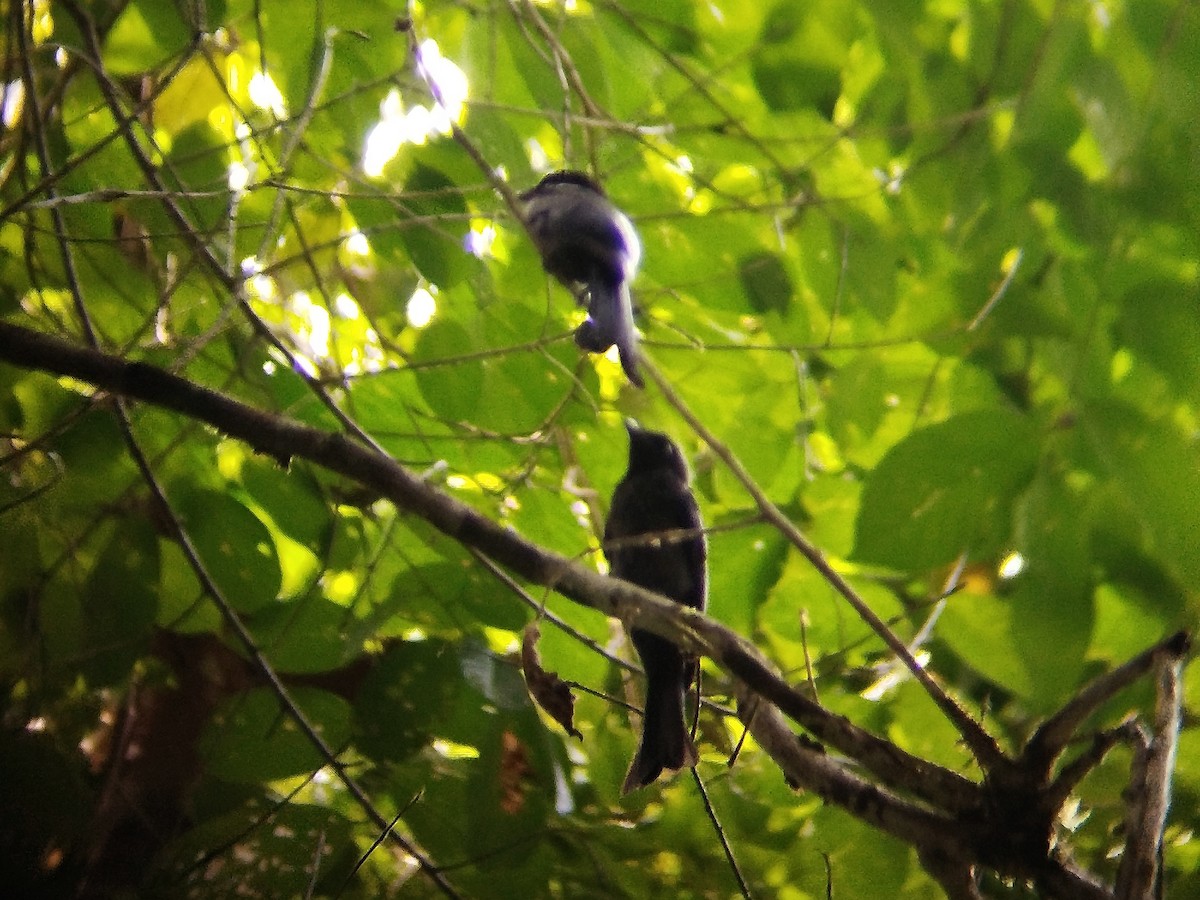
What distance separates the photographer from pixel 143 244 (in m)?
2.35

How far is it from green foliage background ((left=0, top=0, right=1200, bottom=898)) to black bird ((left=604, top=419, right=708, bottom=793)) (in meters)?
0.09

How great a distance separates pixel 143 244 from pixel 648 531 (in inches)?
55.4

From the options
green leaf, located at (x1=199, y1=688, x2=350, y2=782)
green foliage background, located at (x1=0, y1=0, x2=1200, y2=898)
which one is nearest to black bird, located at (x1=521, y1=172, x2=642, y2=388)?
green foliage background, located at (x1=0, y1=0, x2=1200, y2=898)

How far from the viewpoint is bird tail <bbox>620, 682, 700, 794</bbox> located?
1.75 meters

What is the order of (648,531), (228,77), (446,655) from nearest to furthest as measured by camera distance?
(446,655)
(648,531)
(228,77)

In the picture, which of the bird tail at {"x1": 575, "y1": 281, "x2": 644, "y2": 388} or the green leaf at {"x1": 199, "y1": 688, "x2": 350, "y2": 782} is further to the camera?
the green leaf at {"x1": 199, "y1": 688, "x2": 350, "y2": 782}

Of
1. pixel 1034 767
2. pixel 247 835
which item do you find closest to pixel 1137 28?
pixel 1034 767

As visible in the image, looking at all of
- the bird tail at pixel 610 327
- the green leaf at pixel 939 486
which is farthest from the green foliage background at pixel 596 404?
the bird tail at pixel 610 327

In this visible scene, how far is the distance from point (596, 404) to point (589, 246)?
379 millimetres

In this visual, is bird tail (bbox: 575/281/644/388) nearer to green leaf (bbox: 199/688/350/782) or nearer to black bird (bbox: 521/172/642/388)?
black bird (bbox: 521/172/642/388)

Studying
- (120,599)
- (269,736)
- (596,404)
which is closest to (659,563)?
(596,404)

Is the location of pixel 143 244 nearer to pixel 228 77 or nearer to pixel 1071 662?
pixel 228 77

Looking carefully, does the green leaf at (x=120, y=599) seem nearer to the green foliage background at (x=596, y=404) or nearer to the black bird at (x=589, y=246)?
the green foliage background at (x=596, y=404)

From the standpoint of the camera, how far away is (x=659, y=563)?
6.95ft
